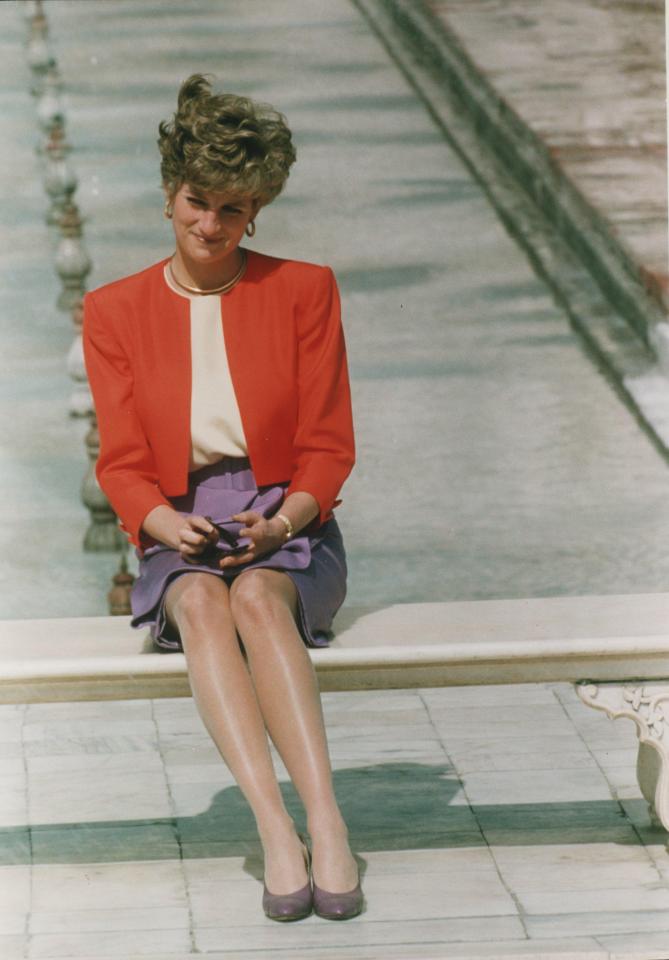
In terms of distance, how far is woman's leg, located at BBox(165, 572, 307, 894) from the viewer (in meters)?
3.76

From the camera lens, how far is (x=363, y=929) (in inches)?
149

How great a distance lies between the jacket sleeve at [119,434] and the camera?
158 inches

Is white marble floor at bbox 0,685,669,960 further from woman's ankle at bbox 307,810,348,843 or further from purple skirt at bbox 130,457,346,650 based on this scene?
purple skirt at bbox 130,457,346,650

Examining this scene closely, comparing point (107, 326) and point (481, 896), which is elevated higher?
point (107, 326)

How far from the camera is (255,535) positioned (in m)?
3.90

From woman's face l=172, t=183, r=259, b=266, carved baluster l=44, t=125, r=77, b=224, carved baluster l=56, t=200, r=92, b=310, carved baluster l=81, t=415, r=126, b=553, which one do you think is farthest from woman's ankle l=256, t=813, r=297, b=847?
carved baluster l=44, t=125, r=77, b=224

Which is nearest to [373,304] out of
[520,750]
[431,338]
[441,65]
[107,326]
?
[431,338]

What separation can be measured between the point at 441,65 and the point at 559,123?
1.28 m

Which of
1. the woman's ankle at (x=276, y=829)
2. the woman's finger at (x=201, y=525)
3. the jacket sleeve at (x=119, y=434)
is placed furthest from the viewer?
the jacket sleeve at (x=119, y=434)

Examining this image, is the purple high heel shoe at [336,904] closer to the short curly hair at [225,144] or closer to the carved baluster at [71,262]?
the short curly hair at [225,144]

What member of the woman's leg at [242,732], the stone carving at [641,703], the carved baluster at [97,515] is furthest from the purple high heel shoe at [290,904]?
the carved baluster at [97,515]

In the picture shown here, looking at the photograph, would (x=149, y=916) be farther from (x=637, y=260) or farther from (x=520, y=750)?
(x=637, y=260)

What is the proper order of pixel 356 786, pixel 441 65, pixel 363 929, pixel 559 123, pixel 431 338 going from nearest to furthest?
pixel 363 929 → pixel 356 786 → pixel 431 338 → pixel 559 123 → pixel 441 65

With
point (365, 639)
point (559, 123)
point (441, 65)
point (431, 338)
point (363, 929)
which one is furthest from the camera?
point (441, 65)
